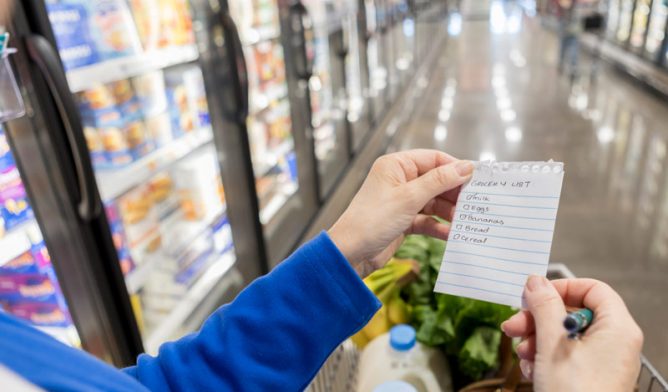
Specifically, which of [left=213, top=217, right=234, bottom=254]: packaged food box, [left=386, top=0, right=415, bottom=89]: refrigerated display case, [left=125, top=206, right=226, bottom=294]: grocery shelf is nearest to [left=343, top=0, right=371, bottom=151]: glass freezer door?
[left=386, top=0, right=415, bottom=89]: refrigerated display case

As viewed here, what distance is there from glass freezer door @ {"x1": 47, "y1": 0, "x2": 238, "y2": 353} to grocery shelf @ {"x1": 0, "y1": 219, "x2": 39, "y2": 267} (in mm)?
273

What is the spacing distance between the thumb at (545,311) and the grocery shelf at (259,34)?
236 cm

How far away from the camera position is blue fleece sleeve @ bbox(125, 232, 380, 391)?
2.89 feet

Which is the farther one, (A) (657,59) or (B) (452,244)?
(A) (657,59)

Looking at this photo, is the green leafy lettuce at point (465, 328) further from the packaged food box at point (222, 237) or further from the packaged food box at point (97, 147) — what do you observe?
the packaged food box at point (222, 237)

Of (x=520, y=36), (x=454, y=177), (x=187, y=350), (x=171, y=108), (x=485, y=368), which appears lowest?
(x=520, y=36)

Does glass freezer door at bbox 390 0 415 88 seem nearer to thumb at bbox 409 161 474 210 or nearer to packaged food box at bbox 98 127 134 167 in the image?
packaged food box at bbox 98 127 134 167

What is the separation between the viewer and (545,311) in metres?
0.65

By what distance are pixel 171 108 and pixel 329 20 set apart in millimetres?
2174

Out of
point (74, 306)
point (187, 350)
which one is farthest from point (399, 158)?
point (74, 306)

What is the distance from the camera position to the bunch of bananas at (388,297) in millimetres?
1429

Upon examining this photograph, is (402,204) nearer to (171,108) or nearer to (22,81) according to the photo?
(22,81)

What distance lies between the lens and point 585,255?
10.5ft

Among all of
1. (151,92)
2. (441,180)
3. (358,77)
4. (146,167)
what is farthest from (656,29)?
(441,180)
